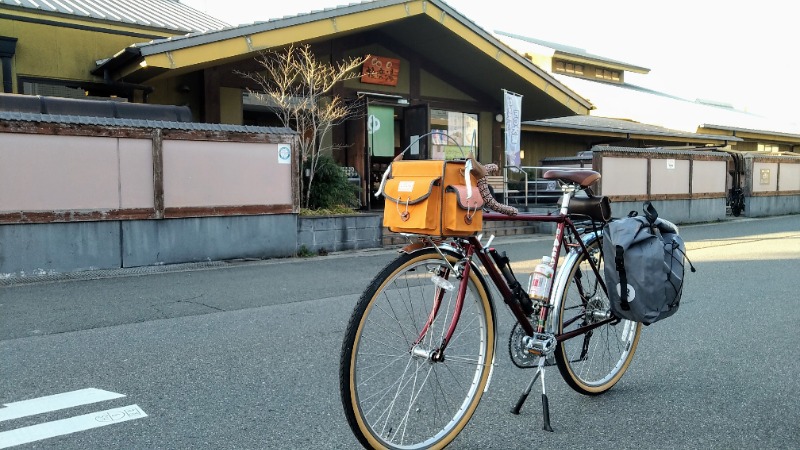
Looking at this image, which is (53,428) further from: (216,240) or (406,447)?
(216,240)

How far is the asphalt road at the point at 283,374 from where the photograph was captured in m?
3.11

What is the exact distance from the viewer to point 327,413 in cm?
338

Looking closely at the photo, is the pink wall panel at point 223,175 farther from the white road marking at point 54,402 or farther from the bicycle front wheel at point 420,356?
the bicycle front wheel at point 420,356

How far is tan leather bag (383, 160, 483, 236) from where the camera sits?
8.59ft

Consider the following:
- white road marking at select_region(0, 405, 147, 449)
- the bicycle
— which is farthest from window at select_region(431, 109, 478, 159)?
white road marking at select_region(0, 405, 147, 449)

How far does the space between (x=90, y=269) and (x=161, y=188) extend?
1.52 metres

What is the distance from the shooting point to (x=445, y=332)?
2.83m

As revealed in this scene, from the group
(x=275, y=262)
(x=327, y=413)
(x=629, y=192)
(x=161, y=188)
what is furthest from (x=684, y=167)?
(x=327, y=413)

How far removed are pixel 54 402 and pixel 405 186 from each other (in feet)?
8.18

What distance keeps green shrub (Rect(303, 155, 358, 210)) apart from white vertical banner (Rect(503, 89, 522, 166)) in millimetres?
4949

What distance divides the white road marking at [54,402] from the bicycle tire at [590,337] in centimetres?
265

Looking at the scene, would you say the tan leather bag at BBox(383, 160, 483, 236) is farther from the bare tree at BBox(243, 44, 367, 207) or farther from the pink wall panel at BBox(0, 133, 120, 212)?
the bare tree at BBox(243, 44, 367, 207)

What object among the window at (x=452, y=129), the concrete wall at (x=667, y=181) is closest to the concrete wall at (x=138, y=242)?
the window at (x=452, y=129)

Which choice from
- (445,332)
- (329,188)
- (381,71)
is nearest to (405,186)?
(445,332)
